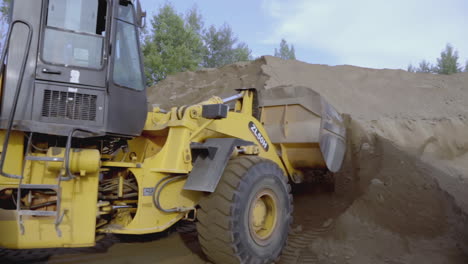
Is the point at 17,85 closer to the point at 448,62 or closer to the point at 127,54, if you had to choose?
the point at 127,54

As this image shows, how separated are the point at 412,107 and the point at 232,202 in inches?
346

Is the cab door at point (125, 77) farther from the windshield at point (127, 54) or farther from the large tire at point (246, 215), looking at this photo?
the large tire at point (246, 215)

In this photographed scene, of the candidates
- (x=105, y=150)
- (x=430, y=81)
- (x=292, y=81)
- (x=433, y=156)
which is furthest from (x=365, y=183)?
(x=430, y=81)

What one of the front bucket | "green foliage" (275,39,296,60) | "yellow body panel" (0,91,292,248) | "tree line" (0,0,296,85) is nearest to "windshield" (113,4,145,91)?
"yellow body panel" (0,91,292,248)

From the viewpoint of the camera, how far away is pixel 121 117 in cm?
332

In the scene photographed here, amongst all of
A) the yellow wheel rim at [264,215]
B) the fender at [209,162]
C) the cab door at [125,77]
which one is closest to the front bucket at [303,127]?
the yellow wheel rim at [264,215]

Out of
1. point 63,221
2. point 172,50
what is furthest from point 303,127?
point 172,50

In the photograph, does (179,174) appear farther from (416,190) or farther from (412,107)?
(412,107)

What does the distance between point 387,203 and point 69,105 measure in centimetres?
447

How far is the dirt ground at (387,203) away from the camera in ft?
14.5

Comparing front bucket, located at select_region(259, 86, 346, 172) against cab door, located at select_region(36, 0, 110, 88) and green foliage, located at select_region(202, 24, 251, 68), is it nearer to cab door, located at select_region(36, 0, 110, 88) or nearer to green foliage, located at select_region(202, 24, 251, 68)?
cab door, located at select_region(36, 0, 110, 88)

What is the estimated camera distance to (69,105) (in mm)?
3113

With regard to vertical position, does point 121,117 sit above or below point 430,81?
below

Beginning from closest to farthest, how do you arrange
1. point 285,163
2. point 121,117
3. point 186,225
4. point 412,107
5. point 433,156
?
point 121,117 < point 285,163 < point 186,225 < point 433,156 < point 412,107
